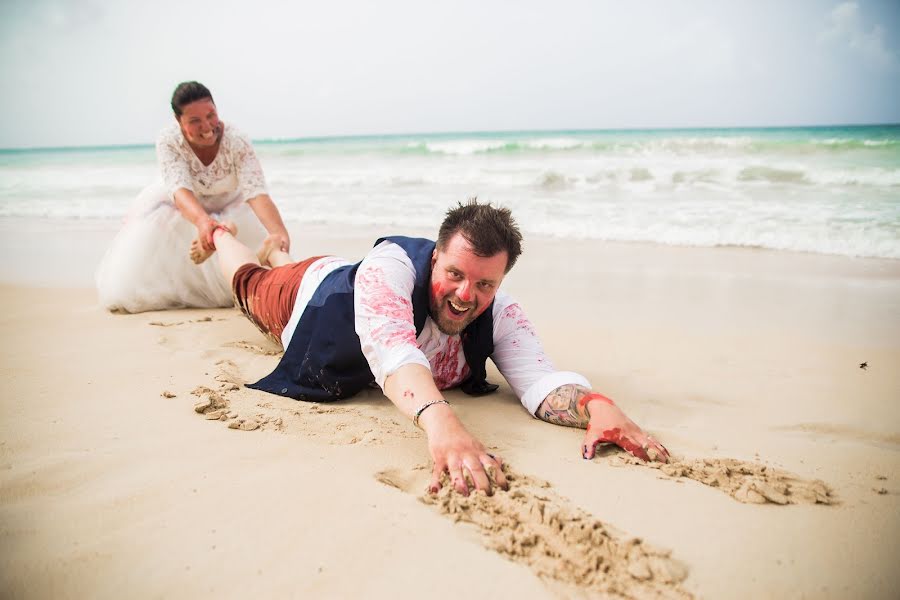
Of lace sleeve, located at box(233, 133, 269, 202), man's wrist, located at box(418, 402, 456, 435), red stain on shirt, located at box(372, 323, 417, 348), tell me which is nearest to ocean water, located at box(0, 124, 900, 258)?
lace sleeve, located at box(233, 133, 269, 202)

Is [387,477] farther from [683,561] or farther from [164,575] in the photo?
[683,561]

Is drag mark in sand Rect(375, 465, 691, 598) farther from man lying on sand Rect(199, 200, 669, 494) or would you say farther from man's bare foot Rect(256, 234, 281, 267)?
man's bare foot Rect(256, 234, 281, 267)

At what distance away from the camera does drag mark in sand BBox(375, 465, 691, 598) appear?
1.61 metres

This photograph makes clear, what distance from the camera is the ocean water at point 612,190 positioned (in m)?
7.80

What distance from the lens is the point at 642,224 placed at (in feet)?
27.3

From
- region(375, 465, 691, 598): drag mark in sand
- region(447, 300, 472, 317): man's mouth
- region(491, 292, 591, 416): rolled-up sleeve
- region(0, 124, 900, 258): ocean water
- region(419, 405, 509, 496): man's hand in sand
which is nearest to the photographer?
region(375, 465, 691, 598): drag mark in sand

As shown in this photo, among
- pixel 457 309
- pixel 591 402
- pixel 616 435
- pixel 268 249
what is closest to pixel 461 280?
pixel 457 309

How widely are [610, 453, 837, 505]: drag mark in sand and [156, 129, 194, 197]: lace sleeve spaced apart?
387cm

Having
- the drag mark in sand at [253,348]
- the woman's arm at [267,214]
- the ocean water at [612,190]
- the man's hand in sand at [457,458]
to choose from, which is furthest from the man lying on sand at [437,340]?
the ocean water at [612,190]

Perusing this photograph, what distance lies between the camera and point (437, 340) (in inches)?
113

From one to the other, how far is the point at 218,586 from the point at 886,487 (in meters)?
2.26

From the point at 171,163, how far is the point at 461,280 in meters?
3.14

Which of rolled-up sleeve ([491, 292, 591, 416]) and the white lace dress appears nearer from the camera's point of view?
rolled-up sleeve ([491, 292, 591, 416])

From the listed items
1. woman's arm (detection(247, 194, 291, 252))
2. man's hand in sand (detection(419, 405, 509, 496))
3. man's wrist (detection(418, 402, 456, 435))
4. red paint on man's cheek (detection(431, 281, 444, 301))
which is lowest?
man's hand in sand (detection(419, 405, 509, 496))
